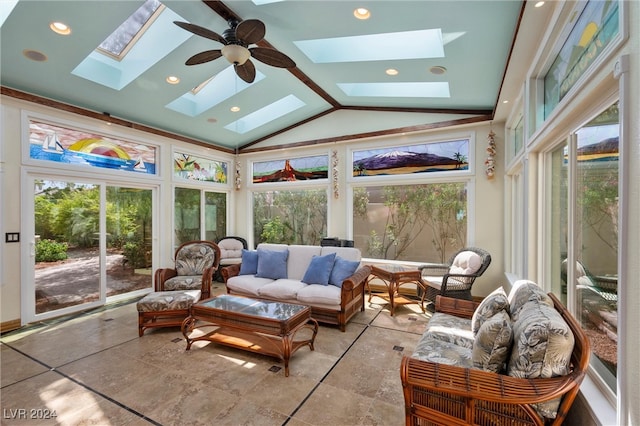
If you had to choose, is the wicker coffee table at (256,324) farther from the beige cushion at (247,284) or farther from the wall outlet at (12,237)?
the wall outlet at (12,237)

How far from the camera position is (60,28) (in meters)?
2.85

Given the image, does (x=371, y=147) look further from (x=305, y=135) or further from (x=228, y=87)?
(x=228, y=87)

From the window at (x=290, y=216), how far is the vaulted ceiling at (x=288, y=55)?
70.8 inches

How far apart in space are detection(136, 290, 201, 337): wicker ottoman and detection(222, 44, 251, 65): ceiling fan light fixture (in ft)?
9.21

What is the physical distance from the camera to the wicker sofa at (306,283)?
11.9 ft

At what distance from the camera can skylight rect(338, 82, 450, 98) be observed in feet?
14.1

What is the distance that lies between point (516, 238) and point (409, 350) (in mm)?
2169

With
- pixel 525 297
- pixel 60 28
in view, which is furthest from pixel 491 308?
pixel 60 28

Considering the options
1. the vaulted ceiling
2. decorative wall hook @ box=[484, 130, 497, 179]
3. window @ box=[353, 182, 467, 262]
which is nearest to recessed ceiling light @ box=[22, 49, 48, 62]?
the vaulted ceiling

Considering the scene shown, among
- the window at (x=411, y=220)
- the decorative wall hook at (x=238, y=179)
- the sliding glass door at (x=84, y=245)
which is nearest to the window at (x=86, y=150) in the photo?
the sliding glass door at (x=84, y=245)

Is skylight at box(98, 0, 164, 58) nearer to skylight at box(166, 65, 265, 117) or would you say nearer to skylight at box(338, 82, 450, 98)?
skylight at box(166, 65, 265, 117)

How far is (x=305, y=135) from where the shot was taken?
614 centimetres

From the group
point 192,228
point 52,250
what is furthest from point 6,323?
point 192,228

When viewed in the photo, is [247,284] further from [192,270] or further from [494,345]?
[494,345]
